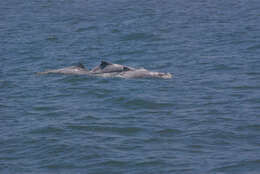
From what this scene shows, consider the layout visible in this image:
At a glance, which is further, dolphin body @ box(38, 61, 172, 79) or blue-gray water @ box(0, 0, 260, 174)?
dolphin body @ box(38, 61, 172, 79)

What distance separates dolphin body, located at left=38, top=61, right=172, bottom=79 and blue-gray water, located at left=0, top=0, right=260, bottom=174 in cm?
34

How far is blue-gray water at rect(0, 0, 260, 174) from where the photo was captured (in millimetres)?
11898

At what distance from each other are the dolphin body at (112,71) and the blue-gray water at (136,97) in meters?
0.34

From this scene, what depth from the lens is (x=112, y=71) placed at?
19.4 metres

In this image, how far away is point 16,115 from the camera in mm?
15398

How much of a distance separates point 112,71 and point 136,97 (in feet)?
10.0

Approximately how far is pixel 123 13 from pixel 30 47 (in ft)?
30.0

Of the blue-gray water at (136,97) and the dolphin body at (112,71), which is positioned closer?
the blue-gray water at (136,97)

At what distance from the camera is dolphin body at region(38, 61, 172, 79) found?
18875 mm

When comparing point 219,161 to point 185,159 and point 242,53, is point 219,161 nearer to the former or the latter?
point 185,159

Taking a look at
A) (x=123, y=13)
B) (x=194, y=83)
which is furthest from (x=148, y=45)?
(x=123, y=13)

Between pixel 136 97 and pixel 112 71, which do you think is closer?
pixel 136 97

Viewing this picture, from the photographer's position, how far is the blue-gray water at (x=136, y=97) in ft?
39.0

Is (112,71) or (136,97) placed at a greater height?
(112,71)
